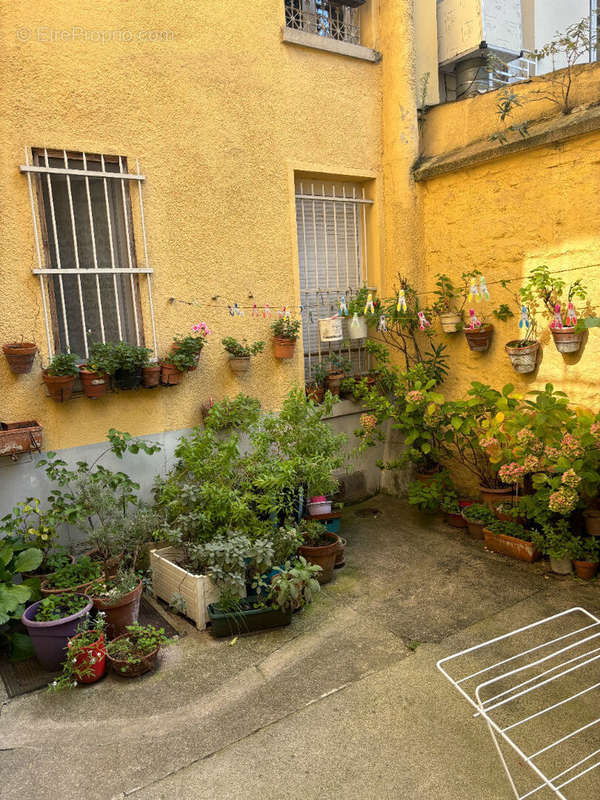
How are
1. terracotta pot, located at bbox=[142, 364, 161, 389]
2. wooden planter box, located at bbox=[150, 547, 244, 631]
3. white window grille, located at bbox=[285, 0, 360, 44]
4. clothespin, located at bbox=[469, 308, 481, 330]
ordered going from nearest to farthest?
wooden planter box, located at bbox=[150, 547, 244, 631], terracotta pot, located at bbox=[142, 364, 161, 389], clothespin, located at bbox=[469, 308, 481, 330], white window grille, located at bbox=[285, 0, 360, 44]

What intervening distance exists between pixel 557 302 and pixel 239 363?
283 centimetres

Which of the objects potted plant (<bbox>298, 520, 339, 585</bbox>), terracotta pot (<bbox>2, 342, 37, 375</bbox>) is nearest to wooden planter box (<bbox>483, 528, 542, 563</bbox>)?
potted plant (<bbox>298, 520, 339, 585</bbox>)

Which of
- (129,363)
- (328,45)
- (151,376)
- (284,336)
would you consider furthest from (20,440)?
(328,45)

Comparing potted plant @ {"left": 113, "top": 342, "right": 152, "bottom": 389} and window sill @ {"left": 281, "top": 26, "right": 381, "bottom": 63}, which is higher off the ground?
window sill @ {"left": 281, "top": 26, "right": 381, "bottom": 63}

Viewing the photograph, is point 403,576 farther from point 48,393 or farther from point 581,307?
point 48,393

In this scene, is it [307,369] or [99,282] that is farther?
[307,369]

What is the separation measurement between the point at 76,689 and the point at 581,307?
471 centimetres

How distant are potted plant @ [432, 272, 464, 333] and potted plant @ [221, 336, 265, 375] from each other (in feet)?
6.39

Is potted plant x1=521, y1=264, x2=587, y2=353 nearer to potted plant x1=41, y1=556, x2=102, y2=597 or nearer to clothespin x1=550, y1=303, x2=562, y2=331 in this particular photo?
clothespin x1=550, y1=303, x2=562, y2=331

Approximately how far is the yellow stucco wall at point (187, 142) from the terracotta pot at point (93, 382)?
7.1 inches

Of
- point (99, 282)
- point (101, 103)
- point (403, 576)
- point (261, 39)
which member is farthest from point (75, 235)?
point (403, 576)

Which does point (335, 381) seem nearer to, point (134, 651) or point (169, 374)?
point (169, 374)

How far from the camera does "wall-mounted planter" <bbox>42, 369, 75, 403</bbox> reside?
4.27 meters

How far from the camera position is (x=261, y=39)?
523cm
